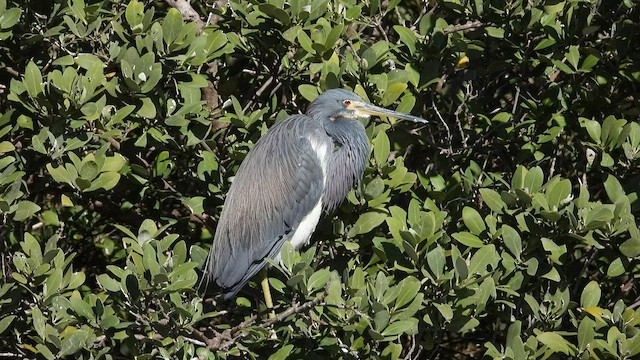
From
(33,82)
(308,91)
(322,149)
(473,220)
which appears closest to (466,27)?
(308,91)

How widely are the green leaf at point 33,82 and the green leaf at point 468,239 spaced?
1.77m

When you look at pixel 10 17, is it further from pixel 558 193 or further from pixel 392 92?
pixel 558 193

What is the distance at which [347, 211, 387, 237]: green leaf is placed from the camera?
14.3 ft

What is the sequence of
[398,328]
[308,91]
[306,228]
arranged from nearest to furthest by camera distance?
1. [398,328]
2. [308,91]
3. [306,228]

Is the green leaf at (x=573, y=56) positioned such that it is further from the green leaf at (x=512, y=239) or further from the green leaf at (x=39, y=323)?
the green leaf at (x=39, y=323)

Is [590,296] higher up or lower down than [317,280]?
lower down

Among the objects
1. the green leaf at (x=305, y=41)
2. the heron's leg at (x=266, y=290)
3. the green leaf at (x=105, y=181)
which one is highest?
the green leaf at (x=305, y=41)

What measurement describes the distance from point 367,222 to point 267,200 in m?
0.88

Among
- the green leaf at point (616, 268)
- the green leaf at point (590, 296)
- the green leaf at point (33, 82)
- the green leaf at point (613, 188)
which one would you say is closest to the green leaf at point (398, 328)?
the green leaf at point (590, 296)

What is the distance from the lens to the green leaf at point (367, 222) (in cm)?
436

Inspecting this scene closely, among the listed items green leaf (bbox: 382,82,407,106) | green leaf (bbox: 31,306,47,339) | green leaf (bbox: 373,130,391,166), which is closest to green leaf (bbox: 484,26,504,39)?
green leaf (bbox: 382,82,407,106)

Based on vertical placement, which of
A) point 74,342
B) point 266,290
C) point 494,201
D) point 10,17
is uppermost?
point 10,17

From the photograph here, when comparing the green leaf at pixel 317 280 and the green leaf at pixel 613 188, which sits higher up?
the green leaf at pixel 613 188

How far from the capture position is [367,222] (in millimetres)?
4398
